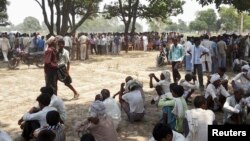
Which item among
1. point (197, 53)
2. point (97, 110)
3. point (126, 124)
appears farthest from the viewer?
point (197, 53)

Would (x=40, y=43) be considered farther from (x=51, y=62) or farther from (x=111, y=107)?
(x=111, y=107)

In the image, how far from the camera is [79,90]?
12078 mm

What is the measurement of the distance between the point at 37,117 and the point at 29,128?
35 centimetres

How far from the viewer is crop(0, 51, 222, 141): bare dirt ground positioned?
7867mm

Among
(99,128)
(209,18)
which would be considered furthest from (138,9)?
(209,18)

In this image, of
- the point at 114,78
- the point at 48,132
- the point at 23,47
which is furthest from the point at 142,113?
the point at 23,47

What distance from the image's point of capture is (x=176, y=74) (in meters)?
11.7

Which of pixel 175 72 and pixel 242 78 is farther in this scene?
pixel 175 72

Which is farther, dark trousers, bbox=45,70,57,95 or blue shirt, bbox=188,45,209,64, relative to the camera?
blue shirt, bbox=188,45,209,64

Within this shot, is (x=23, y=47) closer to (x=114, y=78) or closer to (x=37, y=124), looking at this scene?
(x=114, y=78)

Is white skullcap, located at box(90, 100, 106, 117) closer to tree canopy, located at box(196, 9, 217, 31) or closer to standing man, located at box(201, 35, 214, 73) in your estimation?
standing man, located at box(201, 35, 214, 73)

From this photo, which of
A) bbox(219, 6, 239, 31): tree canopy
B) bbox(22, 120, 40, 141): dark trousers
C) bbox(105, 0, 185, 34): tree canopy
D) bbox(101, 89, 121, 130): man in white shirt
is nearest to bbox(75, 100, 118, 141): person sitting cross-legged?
bbox(22, 120, 40, 141): dark trousers

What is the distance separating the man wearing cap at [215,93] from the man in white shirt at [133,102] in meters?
1.49

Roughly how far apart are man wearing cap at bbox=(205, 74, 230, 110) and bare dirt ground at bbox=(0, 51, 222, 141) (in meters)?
1.21
